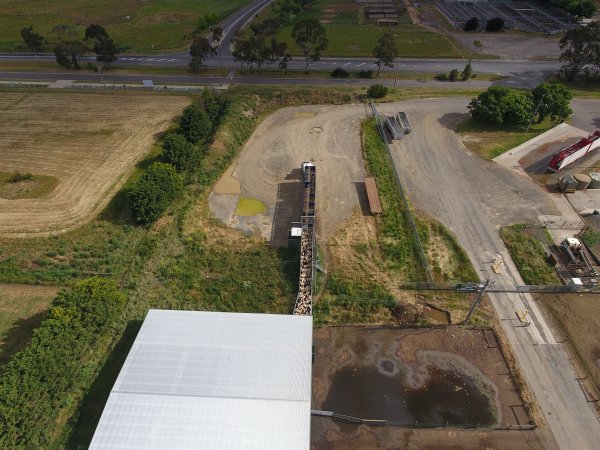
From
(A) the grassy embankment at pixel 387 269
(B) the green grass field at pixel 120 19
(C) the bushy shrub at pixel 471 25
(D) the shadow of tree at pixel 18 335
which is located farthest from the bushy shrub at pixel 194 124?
(C) the bushy shrub at pixel 471 25

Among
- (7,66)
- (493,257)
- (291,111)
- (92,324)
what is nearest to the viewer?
(92,324)

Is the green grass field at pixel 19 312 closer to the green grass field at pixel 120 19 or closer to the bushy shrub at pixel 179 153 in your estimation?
the bushy shrub at pixel 179 153

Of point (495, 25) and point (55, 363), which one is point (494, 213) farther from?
point (495, 25)

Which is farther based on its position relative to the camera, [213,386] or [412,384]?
[412,384]

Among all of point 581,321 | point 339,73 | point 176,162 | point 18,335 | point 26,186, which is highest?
point 339,73

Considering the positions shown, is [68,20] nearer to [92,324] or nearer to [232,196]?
[232,196]

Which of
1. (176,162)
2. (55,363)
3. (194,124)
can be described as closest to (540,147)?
(194,124)

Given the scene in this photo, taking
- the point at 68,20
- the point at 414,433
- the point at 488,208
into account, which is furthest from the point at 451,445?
the point at 68,20
